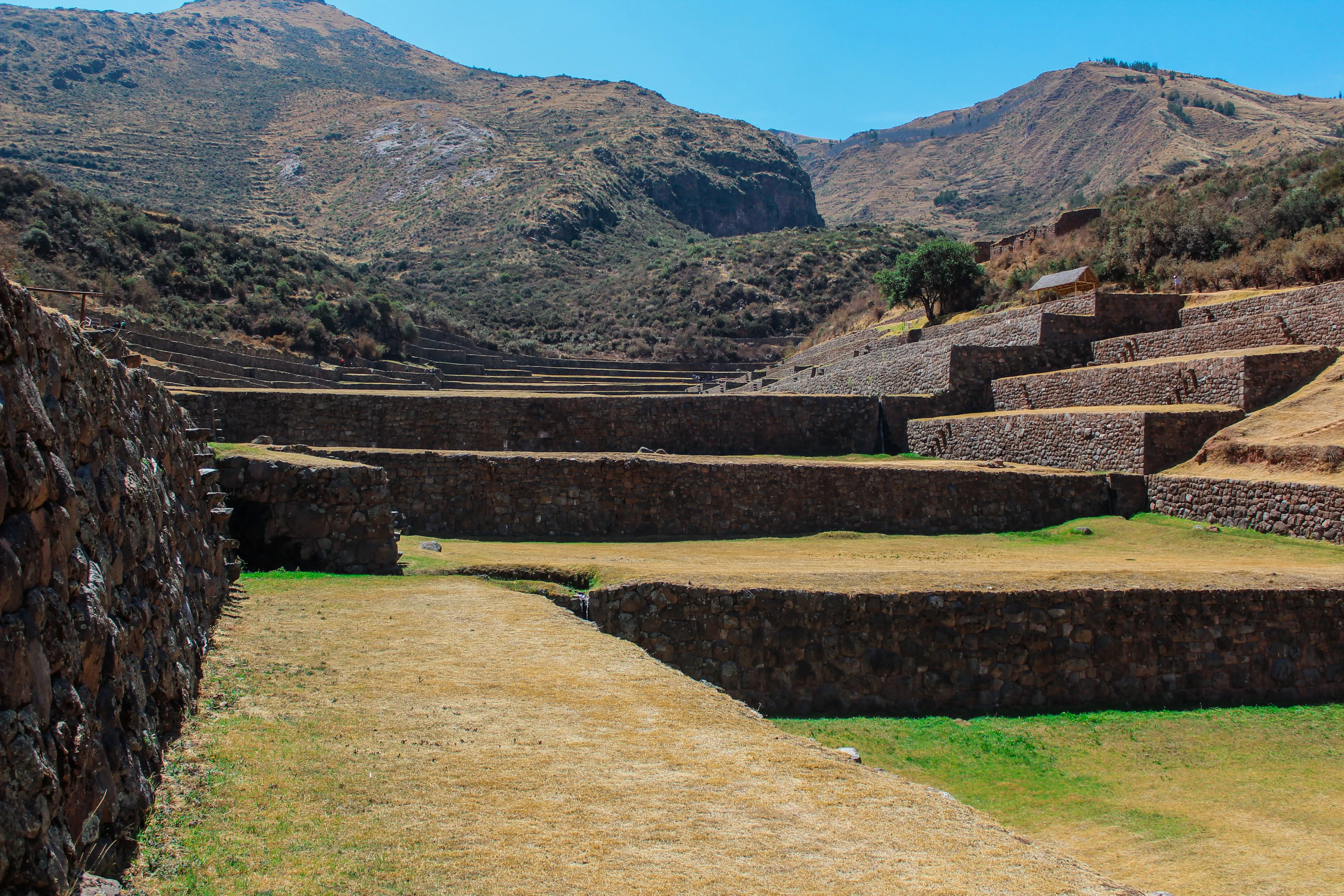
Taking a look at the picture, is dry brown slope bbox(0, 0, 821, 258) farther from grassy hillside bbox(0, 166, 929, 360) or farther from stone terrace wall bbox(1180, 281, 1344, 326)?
stone terrace wall bbox(1180, 281, 1344, 326)

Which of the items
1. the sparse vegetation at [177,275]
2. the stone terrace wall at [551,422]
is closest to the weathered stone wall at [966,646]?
the stone terrace wall at [551,422]

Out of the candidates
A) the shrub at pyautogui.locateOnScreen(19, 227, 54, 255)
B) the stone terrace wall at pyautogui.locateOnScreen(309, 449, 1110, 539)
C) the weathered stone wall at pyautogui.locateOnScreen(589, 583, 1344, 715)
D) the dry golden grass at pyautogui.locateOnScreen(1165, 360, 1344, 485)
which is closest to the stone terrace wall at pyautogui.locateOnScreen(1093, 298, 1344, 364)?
the dry golden grass at pyautogui.locateOnScreen(1165, 360, 1344, 485)

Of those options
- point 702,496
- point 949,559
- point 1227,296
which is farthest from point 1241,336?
point 702,496

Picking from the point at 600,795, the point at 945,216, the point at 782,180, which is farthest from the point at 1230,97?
the point at 600,795

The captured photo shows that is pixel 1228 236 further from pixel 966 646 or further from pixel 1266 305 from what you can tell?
pixel 966 646

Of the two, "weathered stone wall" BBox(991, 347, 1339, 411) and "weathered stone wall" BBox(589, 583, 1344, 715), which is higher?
"weathered stone wall" BBox(991, 347, 1339, 411)

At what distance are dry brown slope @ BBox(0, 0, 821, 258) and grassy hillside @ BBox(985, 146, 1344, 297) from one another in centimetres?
5352

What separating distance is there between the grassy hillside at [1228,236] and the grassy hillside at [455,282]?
2233 cm

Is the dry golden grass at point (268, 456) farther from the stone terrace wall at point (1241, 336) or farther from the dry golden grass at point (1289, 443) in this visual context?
the stone terrace wall at point (1241, 336)

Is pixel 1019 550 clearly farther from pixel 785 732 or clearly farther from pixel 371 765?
pixel 371 765

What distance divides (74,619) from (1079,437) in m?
19.4

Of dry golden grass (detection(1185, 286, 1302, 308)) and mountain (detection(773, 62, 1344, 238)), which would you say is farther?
mountain (detection(773, 62, 1344, 238))

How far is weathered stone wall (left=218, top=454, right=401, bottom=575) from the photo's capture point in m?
11.3

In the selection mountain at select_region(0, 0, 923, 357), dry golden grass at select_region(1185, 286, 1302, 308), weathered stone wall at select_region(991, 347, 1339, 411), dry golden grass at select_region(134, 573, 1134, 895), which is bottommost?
dry golden grass at select_region(134, 573, 1134, 895)
